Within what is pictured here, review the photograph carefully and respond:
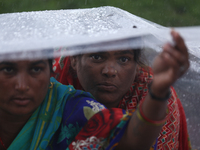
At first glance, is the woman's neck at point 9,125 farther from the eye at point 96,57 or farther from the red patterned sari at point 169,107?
the red patterned sari at point 169,107

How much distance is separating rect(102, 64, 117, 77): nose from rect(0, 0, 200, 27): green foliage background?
3.56m

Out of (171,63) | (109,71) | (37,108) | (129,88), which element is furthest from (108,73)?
(171,63)

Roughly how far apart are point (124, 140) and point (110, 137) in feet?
0.22

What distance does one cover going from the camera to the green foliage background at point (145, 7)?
17.6ft

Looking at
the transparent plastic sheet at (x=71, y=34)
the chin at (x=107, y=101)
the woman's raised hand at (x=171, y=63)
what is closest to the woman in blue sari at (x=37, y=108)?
the transparent plastic sheet at (x=71, y=34)

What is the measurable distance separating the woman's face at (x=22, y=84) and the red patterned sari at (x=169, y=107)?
2.35 ft

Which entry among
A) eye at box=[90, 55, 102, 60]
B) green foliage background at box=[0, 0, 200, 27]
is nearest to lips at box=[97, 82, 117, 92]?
eye at box=[90, 55, 102, 60]

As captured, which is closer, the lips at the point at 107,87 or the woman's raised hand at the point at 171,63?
the woman's raised hand at the point at 171,63

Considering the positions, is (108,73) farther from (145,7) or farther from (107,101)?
(145,7)

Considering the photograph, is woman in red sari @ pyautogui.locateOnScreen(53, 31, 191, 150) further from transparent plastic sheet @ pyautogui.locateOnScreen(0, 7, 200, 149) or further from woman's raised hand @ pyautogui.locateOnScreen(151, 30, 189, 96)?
transparent plastic sheet @ pyautogui.locateOnScreen(0, 7, 200, 149)

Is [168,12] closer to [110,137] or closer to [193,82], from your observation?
[193,82]

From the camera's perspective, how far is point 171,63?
43.5 inches

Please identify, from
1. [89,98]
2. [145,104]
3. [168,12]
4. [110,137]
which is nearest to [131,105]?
[89,98]

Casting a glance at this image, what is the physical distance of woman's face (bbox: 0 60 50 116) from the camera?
142cm
